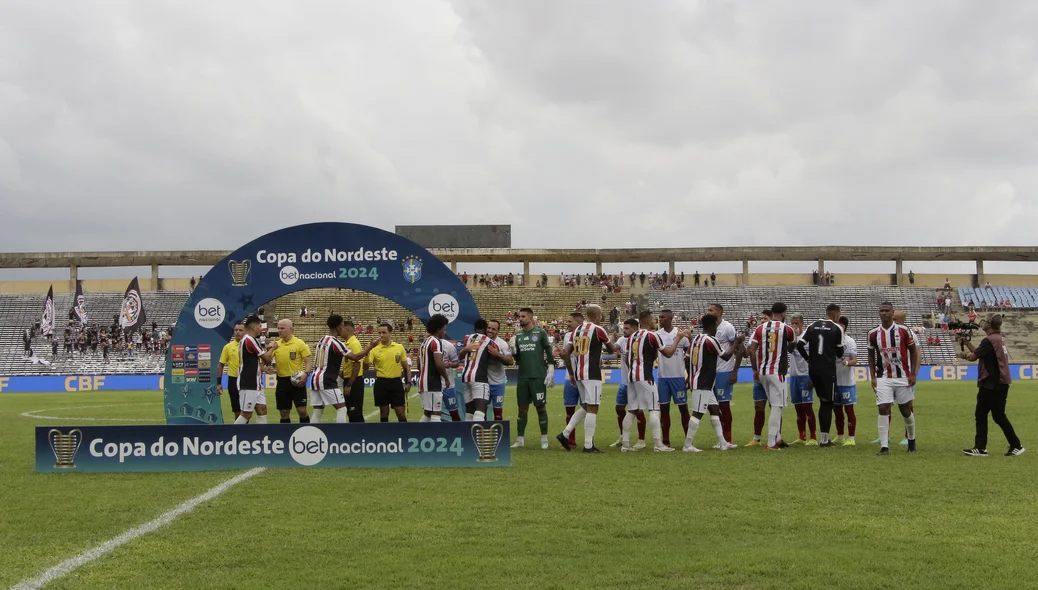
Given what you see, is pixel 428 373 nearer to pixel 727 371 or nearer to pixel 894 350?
pixel 727 371

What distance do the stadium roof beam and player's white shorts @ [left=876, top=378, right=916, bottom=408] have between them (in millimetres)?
48896

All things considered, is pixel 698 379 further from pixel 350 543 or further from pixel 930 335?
pixel 930 335

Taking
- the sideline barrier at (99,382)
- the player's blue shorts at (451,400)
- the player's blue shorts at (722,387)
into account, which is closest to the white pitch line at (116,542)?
the player's blue shorts at (451,400)

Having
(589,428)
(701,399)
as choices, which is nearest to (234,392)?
(589,428)

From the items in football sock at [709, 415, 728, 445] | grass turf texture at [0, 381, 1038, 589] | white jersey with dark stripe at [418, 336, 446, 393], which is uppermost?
white jersey with dark stripe at [418, 336, 446, 393]

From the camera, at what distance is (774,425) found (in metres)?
13.5

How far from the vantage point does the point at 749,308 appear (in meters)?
57.8

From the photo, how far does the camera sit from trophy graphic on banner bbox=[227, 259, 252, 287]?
17.9 metres

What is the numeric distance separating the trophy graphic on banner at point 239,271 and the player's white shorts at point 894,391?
11.4 m

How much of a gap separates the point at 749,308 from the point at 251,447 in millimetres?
49604

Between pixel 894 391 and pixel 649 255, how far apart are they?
49.2 m

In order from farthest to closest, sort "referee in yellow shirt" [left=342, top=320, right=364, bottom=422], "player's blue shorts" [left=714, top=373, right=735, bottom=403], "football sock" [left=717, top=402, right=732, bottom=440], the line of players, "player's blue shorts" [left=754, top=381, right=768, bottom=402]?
1. "referee in yellow shirt" [left=342, top=320, right=364, bottom=422]
2. "football sock" [left=717, top=402, right=732, bottom=440]
3. "player's blue shorts" [left=714, top=373, right=735, bottom=403]
4. "player's blue shorts" [left=754, top=381, right=768, bottom=402]
5. the line of players

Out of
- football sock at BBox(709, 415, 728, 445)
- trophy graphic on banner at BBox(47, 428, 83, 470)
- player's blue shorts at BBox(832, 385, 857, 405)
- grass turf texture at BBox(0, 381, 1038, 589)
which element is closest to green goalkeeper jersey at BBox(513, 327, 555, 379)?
grass turf texture at BBox(0, 381, 1038, 589)

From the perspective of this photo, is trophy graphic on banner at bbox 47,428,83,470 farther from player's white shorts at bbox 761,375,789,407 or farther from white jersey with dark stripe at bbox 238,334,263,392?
player's white shorts at bbox 761,375,789,407
